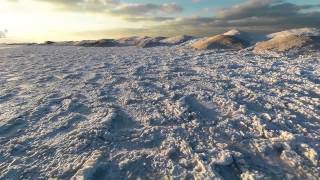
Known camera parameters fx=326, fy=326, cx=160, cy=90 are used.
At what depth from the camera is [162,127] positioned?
655cm

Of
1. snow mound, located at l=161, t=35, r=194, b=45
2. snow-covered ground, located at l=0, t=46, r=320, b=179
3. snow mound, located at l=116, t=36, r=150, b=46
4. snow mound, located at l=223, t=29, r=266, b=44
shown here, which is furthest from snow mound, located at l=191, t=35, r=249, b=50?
snow mound, located at l=116, t=36, r=150, b=46

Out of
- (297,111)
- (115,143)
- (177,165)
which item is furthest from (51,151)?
(297,111)

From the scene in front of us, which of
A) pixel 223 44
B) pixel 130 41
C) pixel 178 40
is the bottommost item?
pixel 130 41

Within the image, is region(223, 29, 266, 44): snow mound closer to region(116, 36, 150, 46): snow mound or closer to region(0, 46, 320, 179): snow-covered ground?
region(116, 36, 150, 46): snow mound

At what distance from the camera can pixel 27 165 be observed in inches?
200

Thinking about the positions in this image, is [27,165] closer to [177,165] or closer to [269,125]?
[177,165]

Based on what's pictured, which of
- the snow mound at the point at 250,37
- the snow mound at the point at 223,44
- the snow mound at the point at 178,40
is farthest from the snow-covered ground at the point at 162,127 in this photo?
the snow mound at the point at 178,40

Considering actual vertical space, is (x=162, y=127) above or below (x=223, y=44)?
above

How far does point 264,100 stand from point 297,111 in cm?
108

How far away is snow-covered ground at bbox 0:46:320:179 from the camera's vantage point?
195 inches

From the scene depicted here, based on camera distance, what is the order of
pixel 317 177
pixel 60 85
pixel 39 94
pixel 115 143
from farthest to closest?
pixel 60 85 → pixel 39 94 → pixel 115 143 → pixel 317 177

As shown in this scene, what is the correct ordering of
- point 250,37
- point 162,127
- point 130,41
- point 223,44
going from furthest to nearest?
point 130,41 → point 250,37 → point 223,44 → point 162,127

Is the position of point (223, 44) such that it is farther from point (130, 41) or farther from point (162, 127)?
point (130, 41)

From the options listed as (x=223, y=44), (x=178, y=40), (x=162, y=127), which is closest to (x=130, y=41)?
(x=178, y=40)
